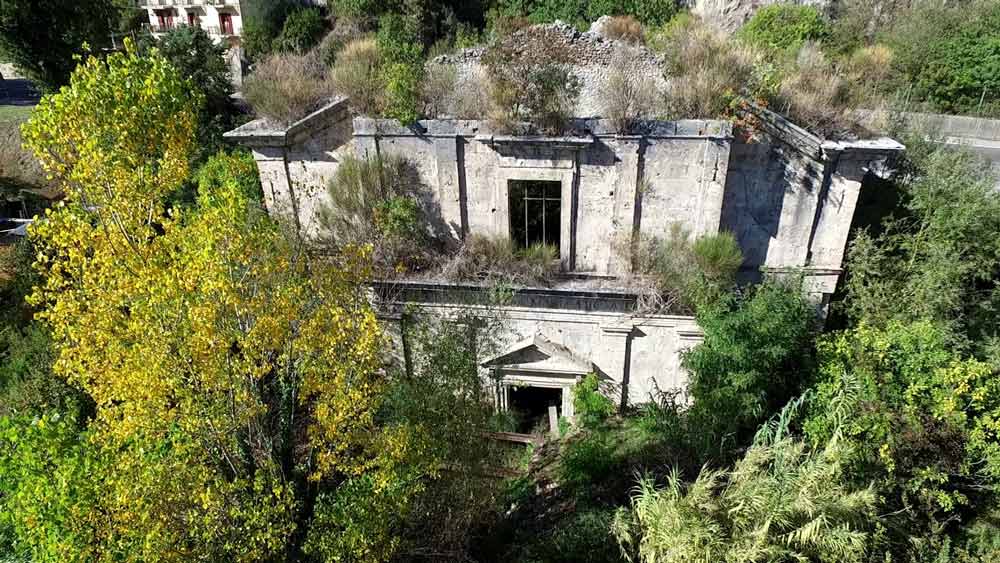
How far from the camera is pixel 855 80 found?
11.4 meters

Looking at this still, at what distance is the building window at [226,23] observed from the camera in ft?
98.5

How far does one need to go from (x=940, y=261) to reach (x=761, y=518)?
6710mm

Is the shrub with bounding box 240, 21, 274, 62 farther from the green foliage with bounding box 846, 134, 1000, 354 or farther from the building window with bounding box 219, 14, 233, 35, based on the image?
the green foliage with bounding box 846, 134, 1000, 354

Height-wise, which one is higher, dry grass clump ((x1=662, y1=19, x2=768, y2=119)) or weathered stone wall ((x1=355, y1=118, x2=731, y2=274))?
dry grass clump ((x1=662, y1=19, x2=768, y2=119))

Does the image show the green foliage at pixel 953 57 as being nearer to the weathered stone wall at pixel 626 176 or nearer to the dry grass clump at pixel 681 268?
the weathered stone wall at pixel 626 176

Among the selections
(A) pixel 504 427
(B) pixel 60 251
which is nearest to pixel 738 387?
(A) pixel 504 427

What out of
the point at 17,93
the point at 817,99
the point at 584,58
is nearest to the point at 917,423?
the point at 817,99

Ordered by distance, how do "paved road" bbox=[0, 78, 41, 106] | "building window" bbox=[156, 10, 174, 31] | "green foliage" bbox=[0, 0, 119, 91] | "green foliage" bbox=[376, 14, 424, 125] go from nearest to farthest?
"green foliage" bbox=[376, 14, 424, 125] → "green foliage" bbox=[0, 0, 119, 91] → "paved road" bbox=[0, 78, 41, 106] → "building window" bbox=[156, 10, 174, 31]

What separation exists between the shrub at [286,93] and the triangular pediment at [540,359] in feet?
22.1

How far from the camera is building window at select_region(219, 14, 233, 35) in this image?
30.0 metres

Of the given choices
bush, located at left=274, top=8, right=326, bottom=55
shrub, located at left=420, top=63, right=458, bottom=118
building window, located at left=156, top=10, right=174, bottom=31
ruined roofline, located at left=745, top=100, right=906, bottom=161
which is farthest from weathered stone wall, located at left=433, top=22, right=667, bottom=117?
building window, located at left=156, top=10, right=174, bottom=31

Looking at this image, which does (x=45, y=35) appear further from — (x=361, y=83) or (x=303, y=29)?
(x=361, y=83)

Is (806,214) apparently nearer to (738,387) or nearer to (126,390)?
(738,387)

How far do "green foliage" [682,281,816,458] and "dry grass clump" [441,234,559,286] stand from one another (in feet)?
10.4
